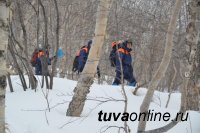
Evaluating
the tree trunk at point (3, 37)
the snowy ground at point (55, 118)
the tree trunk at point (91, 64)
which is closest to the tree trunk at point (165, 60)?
the snowy ground at point (55, 118)

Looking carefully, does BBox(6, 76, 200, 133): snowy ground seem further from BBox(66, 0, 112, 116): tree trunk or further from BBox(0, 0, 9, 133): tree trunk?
BBox(0, 0, 9, 133): tree trunk

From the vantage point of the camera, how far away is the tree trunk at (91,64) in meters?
5.34

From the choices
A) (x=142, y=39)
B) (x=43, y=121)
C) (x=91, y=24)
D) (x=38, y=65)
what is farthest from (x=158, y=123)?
(x=91, y=24)

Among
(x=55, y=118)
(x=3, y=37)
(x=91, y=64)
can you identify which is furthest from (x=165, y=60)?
(x=55, y=118)

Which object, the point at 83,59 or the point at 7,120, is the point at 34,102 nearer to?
the point at 7,120

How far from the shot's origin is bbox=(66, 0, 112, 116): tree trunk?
534 cm

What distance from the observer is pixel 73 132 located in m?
4.75

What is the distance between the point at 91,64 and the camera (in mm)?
5449

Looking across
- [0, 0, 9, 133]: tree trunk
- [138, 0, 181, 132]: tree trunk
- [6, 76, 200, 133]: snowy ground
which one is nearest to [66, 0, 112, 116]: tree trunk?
[6, 76, 200, 133]: snowy ground

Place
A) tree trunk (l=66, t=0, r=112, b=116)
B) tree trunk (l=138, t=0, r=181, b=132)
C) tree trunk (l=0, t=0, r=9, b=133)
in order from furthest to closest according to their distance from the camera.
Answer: tree trunk (l=66, t=0, r=112, b=116) → tree trunk (l=138, t=0, r=181, b=132) → tree trunk (l=0, t=0, r=9, b=133)

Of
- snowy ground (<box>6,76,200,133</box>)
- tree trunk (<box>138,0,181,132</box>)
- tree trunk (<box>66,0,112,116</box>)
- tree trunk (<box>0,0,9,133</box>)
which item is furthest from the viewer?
tree trunk (<box>66,0,112,116</box>)

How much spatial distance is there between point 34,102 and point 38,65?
6.05 m

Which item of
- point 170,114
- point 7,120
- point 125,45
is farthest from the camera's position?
point 125,45

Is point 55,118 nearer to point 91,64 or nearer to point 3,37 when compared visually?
point 91,64
